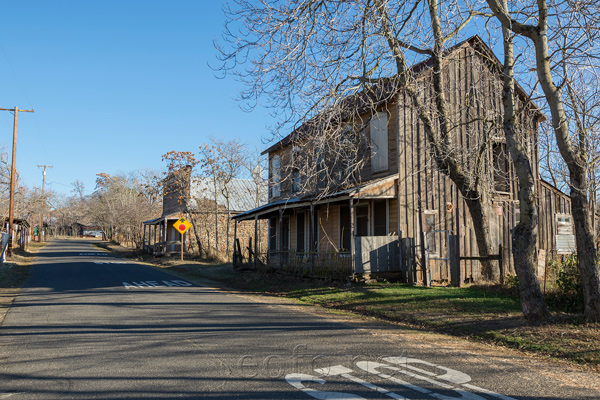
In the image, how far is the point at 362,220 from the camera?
57.9ft

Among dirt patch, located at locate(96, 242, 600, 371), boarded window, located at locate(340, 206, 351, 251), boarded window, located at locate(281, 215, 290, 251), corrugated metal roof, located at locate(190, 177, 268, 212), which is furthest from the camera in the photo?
corrugated metal roof, located at locate(190, 177, 268, 212)

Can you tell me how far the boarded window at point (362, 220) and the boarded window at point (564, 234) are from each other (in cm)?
805

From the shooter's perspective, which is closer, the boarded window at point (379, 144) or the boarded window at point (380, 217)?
the boarded window at point (379, 144)

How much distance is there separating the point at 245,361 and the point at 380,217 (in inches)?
445

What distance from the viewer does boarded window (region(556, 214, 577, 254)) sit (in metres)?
19.2

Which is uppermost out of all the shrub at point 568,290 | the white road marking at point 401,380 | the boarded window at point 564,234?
the boarded window at point 564,234

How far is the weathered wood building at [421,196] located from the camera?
14.5m

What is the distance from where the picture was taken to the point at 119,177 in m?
84.8

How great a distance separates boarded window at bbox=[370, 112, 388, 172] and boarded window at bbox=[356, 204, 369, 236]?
1.57 metres

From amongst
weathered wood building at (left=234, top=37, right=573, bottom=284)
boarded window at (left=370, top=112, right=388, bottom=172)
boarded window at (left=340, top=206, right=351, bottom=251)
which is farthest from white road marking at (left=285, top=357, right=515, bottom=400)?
boarded window at (left=340, top=206, right=351, bottom=251)

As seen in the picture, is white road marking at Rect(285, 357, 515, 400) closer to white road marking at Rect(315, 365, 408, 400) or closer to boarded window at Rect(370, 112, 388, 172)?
white road marking at Rect(315, 365, 408, 400)

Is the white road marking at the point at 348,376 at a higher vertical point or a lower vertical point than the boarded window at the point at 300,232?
lower

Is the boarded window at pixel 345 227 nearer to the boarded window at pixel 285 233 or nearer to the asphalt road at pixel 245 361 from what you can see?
the boarded window at pixel 285 233

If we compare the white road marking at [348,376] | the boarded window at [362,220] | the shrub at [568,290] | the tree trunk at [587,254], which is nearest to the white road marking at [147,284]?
the boarded window at [362,220]
